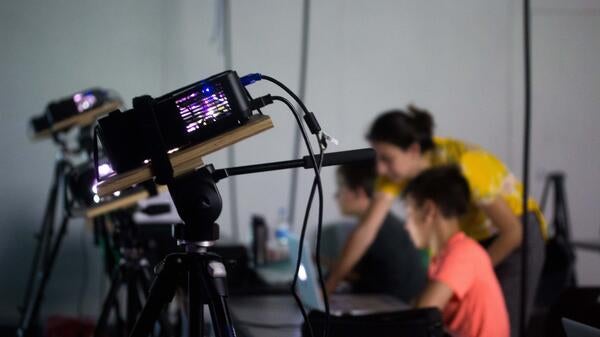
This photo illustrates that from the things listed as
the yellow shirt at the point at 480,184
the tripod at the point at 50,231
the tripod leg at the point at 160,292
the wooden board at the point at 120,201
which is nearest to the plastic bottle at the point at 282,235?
the yellow shirt at the point at 480,184

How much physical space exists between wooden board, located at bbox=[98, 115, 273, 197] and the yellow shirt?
63.8 inches

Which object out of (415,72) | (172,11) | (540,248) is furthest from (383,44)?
(540,248)

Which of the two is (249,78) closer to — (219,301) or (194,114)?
(194,114)

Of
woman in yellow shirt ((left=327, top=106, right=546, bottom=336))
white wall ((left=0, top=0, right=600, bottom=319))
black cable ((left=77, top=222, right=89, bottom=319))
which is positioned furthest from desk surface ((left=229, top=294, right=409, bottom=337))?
black cable ((left=77, top=222, right=89, bottom=319))

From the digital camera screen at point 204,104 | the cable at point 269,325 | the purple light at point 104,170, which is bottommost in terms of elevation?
the cable at point 269,325

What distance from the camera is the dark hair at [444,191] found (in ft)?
7.81

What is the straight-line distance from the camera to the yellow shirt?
107 inches

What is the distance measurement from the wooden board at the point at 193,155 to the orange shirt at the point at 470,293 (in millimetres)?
1093

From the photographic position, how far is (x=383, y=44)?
4.25 m

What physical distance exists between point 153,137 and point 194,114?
2.9 inches

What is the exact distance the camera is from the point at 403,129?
274 cm

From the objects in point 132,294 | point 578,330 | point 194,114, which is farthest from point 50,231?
point 578,330

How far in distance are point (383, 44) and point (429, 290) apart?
7.94ft

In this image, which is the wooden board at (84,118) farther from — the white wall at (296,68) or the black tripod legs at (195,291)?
the black tripod legs at (195,291)
